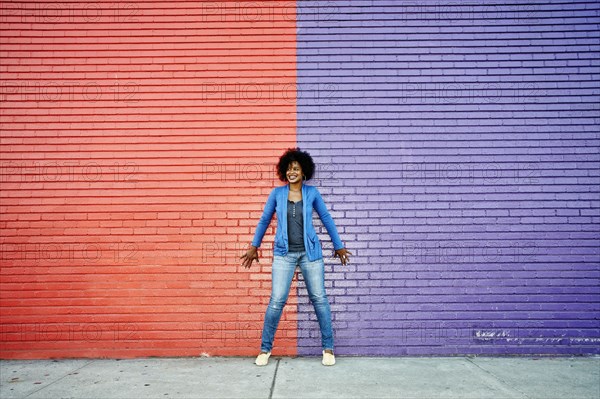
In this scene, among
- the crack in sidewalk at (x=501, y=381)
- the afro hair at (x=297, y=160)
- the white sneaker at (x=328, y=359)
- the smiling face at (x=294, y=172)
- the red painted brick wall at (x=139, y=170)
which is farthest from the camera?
the red painted brick wall at (x=139, y=170)

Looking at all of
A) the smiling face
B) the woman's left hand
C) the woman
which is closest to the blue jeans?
the woman

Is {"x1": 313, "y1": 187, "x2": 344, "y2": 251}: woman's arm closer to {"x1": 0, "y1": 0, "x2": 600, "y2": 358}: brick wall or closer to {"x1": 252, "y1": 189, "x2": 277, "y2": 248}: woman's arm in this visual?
{"x1": 0, "y1": 0, "x2": 600, "y2": 358}: brick wall

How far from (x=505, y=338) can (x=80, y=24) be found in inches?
241

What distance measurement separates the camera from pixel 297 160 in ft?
14.2

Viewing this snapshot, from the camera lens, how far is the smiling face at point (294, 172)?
166 inches

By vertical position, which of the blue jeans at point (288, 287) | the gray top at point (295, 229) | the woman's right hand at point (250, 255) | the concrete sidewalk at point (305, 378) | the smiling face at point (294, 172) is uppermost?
the smiling face at point (294, 172)

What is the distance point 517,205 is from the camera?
4609 mm

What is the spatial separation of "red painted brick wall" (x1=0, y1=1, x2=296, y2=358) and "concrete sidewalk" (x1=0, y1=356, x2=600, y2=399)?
37cm

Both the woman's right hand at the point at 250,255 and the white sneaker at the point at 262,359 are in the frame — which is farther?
the woman's right hand at the point at 250,255

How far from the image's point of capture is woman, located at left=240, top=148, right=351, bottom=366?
416 centimetres

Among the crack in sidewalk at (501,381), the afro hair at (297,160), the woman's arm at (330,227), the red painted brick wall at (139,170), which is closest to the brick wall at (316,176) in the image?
the red painted brick wall at (139,170)

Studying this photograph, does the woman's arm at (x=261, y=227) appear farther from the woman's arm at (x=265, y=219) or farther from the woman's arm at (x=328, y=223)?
the woman's arm at (x=328, y=223)

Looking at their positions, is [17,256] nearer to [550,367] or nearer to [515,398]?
[515,398]

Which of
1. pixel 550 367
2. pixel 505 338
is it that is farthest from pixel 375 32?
pixel 550 367
